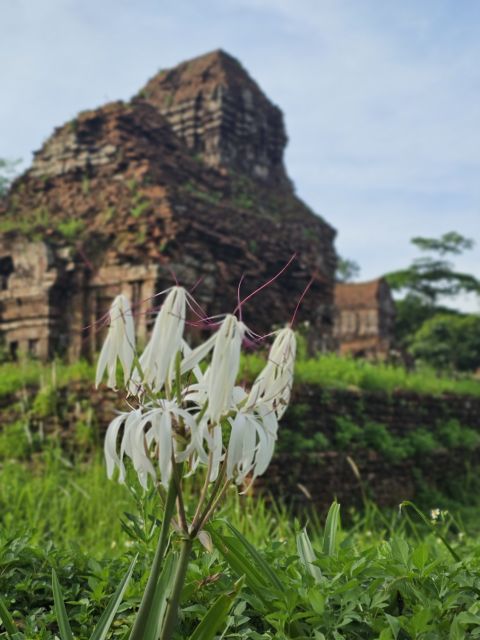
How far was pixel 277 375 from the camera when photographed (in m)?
1.38

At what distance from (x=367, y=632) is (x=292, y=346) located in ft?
2.27

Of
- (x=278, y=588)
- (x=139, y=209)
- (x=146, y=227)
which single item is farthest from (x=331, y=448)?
(x=278, y=588)

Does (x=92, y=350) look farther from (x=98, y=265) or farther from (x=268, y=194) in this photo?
(x=268, y=194)

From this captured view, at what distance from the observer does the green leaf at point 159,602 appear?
4.40 feet

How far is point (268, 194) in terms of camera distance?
1622 centimetres

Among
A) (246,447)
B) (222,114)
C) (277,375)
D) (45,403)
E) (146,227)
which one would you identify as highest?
(222,114)

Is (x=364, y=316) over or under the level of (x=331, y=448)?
over

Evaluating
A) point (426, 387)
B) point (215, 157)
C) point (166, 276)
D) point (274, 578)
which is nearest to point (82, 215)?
point (166, 276)

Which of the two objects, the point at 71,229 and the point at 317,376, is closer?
the point at 317,376

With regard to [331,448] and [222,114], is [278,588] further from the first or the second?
[222,114]

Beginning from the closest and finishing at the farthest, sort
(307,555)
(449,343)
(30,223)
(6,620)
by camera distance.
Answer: (6,620)
(307,555)
(30,223)
(449,343)

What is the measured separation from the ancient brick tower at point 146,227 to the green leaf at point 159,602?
23.9ft

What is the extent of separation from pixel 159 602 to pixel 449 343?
2561cm

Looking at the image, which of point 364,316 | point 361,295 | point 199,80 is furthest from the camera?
point 361,295
